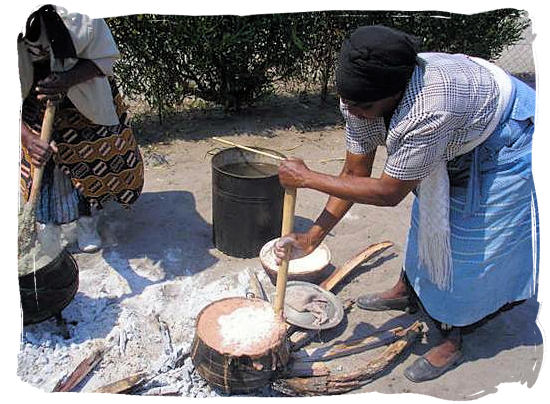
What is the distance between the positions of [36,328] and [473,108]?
2.53 m

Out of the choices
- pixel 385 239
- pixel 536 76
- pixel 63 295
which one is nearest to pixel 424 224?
pixel 536 76

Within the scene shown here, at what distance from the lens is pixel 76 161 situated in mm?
3686

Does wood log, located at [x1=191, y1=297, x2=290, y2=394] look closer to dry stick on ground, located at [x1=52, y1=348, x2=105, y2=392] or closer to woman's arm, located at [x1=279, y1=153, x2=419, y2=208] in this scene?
dry stick on ground, located at [x1=52, y1=348, x2=105, y2=392]

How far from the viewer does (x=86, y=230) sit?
13.1 feet

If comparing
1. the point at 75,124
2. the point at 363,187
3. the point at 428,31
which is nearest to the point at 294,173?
the point at 363,187

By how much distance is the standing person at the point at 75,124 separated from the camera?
3061mm

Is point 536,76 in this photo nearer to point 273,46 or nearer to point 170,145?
point 273,46

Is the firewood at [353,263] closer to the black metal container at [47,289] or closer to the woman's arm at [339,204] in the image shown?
the woman's arm at [339,204]

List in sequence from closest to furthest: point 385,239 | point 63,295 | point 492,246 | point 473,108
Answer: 1. point 473,108
2. point 492,246
3. point 63,295
4. point 385,239

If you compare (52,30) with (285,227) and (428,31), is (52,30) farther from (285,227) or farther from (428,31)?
(428,31)

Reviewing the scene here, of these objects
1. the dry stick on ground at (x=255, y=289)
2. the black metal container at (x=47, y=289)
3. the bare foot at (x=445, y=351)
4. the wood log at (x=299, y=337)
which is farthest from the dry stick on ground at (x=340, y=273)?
the black metal container at (x=47, y=289)

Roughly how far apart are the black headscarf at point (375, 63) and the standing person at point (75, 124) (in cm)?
153

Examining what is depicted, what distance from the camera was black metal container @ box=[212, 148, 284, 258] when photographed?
3.72 metres

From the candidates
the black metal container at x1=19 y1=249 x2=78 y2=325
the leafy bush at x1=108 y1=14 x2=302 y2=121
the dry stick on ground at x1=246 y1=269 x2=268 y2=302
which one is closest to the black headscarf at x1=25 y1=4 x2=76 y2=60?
the black metal container at x1=19 y1=249 x2=78 y2=325
